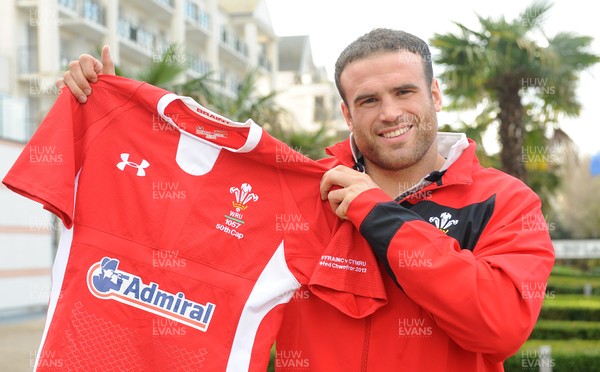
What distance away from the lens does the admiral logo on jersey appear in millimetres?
2861

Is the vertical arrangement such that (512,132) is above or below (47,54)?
below

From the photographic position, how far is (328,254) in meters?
2.66

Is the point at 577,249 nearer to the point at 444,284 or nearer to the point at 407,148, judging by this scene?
the point at 407,148

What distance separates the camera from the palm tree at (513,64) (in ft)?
47.3

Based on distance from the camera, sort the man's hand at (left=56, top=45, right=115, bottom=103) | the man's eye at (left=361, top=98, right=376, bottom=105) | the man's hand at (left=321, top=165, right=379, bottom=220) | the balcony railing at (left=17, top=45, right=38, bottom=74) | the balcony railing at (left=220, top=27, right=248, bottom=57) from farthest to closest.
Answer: the balcony railing at (left=220, top=27, right=248, bottom=57), the balcony railing at (left=17, top=45, right=38, bottom=74), the man's hand at (left=56, top=45, right=115, bottom=103), the man's eye at (left=361, top=98, right=376, bottom=105), the man's hand at (left=321, top=165, right=379, bottom=220)

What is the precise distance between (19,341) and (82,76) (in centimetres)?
1023

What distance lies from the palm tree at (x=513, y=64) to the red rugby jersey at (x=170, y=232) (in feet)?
40.2

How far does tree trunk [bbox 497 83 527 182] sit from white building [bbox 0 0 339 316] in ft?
17.1

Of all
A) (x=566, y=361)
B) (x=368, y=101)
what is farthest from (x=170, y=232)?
(x=566, y=361)

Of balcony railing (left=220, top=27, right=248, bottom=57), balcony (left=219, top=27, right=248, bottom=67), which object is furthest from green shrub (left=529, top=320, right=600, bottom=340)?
balcony railing (left=220, top=27, right=248, bottom=57)

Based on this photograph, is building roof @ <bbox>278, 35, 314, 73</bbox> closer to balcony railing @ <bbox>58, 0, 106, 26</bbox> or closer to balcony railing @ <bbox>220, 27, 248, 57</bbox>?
balcony railing @ <bbox>220, 27, 248, 57</bbox>

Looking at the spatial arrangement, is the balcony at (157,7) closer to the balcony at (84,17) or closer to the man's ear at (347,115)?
the balcony at (84,17)

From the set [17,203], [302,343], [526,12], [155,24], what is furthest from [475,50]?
[155,24]

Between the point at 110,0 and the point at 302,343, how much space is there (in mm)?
22292
